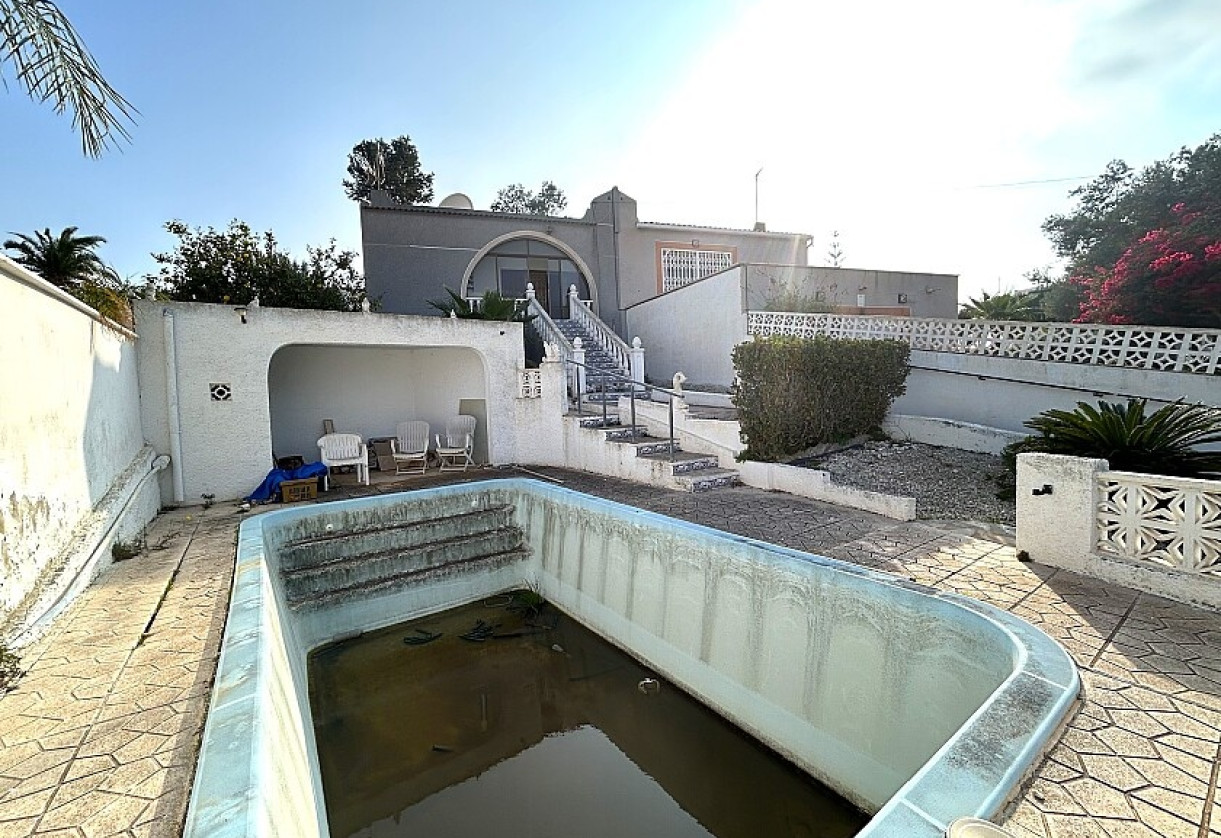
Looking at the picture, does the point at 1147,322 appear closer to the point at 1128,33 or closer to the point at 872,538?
the point at 1128,33

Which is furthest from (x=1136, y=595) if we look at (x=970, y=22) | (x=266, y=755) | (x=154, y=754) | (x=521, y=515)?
(x=970, y=22)

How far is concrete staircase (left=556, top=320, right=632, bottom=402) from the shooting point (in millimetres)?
13438

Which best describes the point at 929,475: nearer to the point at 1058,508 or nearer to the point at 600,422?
the point at 1058,508

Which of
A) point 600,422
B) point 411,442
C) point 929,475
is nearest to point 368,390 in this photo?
point 411,442

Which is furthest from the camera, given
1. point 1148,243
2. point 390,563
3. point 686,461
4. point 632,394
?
point 1148,243

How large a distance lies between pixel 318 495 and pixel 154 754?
23.1 feet

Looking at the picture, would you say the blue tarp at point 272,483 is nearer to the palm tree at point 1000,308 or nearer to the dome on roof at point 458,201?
the dome on roof at point 458,201

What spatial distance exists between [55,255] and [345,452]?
1044 centimetres

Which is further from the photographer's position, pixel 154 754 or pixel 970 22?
pixel 970 22

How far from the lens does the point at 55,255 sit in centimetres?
1388

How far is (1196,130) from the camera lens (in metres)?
14.2

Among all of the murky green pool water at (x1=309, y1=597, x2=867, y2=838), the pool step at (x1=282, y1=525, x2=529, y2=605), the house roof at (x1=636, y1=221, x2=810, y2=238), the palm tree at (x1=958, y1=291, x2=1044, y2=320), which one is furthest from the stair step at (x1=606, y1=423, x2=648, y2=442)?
the palm tree at (x1=958, y1=291, x2=1044, y2=320)

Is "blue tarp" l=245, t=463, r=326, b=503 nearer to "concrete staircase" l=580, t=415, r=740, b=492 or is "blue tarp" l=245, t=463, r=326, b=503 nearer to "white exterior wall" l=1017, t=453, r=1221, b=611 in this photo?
"concrete staircase" l=580, t=415, r=740, b=492

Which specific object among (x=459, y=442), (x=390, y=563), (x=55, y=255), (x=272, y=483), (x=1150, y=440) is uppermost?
(x=55, y=255)
